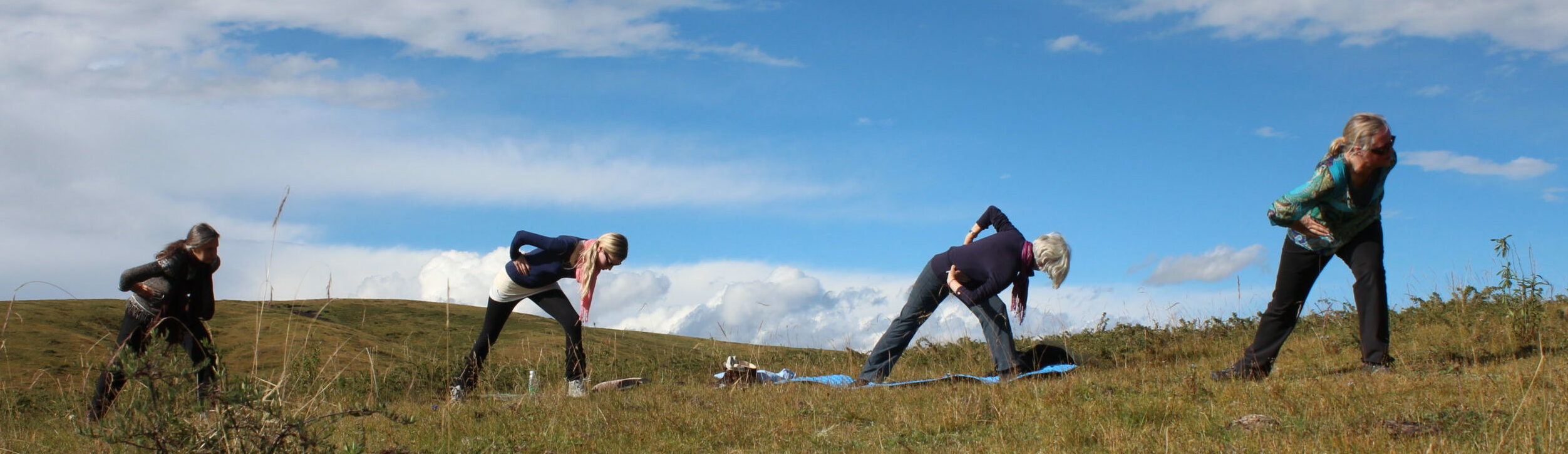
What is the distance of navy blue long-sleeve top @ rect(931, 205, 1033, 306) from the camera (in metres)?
7.16

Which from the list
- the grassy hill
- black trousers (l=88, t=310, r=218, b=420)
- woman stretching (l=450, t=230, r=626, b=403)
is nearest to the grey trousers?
the grassy hill

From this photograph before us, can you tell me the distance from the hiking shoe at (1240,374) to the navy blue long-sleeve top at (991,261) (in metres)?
1.51

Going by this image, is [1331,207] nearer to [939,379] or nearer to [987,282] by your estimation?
[987,282]

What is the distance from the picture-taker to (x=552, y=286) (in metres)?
7.82

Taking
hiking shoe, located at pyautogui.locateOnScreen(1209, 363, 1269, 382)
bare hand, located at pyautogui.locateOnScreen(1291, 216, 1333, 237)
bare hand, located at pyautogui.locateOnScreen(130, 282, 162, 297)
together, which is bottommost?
hiking shoe, located at pyautogui.locateOnScreen(1209, 363, 1269, 382)

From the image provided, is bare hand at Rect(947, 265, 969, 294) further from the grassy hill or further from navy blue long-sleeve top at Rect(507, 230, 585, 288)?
navy blue long-sleeve top at Rect(507, 230, 585, 288)

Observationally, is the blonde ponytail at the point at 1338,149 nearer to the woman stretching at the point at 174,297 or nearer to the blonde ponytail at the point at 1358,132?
the blonde ponytail at the point at 1358,132

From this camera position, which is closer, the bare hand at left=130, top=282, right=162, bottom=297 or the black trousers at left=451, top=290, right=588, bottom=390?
the bare hand at left=130, top=282, right=162, bottom=297

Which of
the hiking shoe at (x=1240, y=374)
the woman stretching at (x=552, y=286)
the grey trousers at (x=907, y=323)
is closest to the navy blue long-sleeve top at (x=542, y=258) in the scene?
the woman stretching at (x=552, y=286)

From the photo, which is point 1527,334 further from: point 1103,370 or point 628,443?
point 628,443

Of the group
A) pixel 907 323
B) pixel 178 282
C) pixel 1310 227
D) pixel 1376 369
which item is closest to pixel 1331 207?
pixel 1310 227

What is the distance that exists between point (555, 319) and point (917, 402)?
3.06 metres

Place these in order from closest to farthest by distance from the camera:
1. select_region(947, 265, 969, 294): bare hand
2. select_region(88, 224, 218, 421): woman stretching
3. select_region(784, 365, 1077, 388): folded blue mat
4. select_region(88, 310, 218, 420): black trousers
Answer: select_region(88, 310, 218, 420): black trousers → select_region(88, 224, 218, 421): woman stretching → select_region(784, 365, 1077, 388): folded blue mat → select_region(947, 265, 969, 294): bare hand

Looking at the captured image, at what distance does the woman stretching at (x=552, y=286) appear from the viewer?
293 inches
